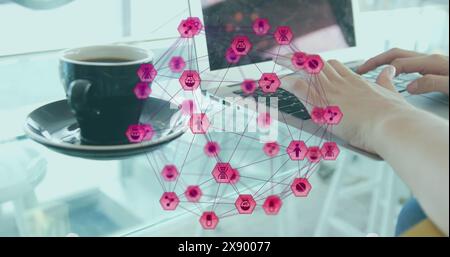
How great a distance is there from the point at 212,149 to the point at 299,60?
0.13 m

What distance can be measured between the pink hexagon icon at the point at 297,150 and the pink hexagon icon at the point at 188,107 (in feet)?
0.36

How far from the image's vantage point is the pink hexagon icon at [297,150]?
412 millimetres

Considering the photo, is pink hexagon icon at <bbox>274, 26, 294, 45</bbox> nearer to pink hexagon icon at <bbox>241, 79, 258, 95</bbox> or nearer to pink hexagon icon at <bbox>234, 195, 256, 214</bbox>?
Result: pink hexagon icon at <bbox>241, 79, 258, 95</bbox>

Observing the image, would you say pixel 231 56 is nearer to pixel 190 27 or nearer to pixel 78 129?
pixel 190 27

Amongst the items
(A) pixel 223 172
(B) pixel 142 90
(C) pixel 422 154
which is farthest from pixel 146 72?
(C) pixel 422 154

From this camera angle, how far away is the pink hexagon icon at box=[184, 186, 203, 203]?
1.32ft

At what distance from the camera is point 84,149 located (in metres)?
0.39

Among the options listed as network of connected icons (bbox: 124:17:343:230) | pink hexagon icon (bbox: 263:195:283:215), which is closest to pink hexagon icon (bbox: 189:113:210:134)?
network of connected icons (bbox: 124:17:343:230)

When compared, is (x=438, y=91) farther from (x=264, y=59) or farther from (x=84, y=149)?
(x=84, y=149)

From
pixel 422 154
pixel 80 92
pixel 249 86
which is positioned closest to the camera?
pixel 422 154

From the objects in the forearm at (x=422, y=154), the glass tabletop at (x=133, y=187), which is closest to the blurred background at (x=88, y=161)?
the glass tabletop at (x=133, y=187)

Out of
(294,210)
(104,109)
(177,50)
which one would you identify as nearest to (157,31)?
(177,50)

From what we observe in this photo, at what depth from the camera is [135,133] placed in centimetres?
42

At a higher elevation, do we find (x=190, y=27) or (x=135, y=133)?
(x=190, y=27)
